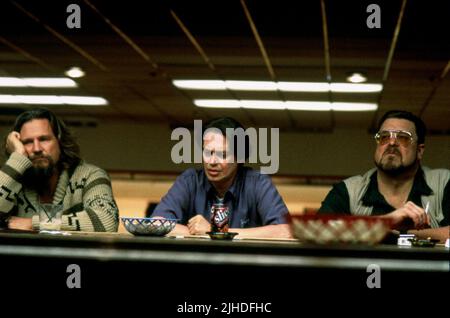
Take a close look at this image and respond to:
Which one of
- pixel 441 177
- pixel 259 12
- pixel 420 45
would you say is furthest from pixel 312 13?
pixel 441 177

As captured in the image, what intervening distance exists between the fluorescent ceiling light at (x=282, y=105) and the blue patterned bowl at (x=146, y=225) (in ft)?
20.6

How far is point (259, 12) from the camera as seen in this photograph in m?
→ 5.12

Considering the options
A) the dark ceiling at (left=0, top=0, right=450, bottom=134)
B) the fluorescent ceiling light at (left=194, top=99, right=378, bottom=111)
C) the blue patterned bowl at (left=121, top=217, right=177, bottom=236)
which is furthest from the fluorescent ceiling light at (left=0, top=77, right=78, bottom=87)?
the blue patterned bowl at (left=121, top=217, right=177, bottom=236)

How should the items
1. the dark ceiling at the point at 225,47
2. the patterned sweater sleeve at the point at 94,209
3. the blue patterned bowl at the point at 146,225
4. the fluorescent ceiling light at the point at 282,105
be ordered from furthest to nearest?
the fluorescent ceiling light at the point at 282,105 < the dark ceiling at the point at 225,47 < the patterned sweater sleeve at the point at 94,209 < the blue patterned bowl at the point at 146,225

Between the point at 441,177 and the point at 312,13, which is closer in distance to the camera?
the point at 441,177

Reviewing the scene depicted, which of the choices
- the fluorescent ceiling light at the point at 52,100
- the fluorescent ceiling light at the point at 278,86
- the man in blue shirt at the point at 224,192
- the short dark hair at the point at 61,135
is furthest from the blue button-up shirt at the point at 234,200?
the fluorescent ceiling light at the point at 52,100

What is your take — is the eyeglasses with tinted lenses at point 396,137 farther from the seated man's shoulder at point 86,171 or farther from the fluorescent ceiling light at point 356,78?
the fluorescent ceiling light at point 356,78

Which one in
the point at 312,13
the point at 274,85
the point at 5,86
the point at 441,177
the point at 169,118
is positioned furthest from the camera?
the point at 169,118

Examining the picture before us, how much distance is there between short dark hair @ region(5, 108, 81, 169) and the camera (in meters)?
3.24

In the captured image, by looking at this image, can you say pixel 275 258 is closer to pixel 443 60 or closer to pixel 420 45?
pixel 420 45

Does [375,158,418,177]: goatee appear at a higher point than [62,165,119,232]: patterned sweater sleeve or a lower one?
higher

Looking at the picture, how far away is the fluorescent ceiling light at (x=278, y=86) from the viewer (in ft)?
24.3

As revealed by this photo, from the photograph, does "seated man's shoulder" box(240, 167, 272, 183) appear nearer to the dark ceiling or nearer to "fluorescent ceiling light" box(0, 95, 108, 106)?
the dark ceiling
